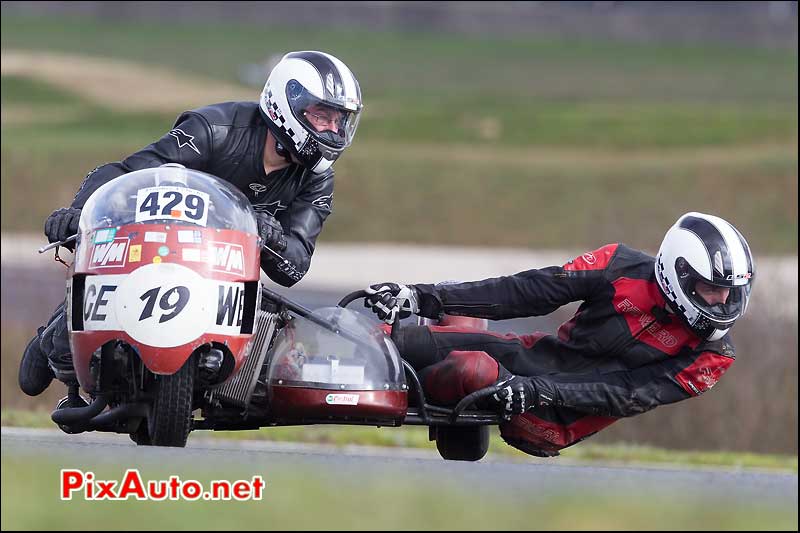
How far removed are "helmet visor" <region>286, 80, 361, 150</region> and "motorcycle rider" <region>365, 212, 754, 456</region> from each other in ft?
2.81

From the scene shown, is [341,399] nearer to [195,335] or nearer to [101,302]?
[195,335]

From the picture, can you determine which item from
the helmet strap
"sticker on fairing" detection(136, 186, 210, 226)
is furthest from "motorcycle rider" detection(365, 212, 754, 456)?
"sticker on fairing" detection(136, 186, 210, 226)

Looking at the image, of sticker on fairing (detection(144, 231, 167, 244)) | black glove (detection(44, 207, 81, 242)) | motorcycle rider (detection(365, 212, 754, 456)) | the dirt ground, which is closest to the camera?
sticker on fairing (detection(144, 231, 167, 244))

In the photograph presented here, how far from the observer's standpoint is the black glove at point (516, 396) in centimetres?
805

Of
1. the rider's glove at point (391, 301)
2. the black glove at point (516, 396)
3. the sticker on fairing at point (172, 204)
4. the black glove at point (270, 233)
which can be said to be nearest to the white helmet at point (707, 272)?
the black glove at point (516, 396)

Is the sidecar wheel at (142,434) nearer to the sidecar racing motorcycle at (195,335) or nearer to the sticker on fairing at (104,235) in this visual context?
the sidecar racing motorcycle at (195,335)

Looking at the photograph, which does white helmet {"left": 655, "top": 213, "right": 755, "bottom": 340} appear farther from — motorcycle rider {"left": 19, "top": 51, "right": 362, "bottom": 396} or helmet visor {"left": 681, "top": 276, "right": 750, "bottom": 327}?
motorcycle rider {"left": 19, "top": 51, "right": 362, "bottom": 396}

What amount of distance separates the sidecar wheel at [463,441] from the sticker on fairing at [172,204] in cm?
255

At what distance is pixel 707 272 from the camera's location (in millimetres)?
8062

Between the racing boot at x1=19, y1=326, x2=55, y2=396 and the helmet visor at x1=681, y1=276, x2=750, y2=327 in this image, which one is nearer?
the helmet visor at x1=681, y1=276, x2=750, y2=327

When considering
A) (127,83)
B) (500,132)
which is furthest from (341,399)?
(127,83)

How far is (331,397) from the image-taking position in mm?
7656

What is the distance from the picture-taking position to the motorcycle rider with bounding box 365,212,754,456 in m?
8.12

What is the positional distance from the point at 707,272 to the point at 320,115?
2248mm
